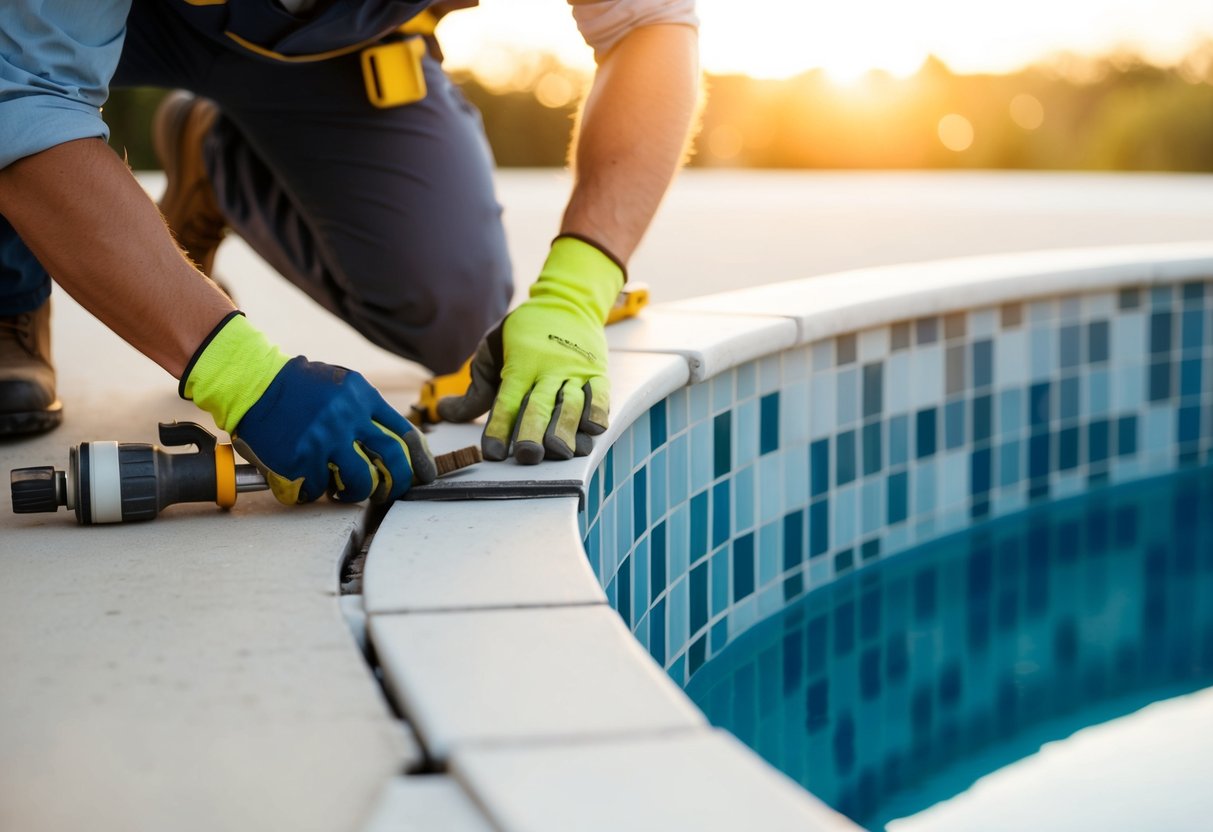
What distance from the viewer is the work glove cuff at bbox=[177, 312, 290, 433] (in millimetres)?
1200

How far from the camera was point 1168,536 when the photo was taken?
82.2 inches

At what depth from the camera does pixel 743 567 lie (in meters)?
1.67

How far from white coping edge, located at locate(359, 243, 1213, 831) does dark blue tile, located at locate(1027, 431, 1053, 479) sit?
23 centimetres

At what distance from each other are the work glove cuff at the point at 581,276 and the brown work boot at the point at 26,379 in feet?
2.06

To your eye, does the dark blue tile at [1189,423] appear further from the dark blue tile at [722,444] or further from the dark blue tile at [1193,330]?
the dark blue tile at [722,444]

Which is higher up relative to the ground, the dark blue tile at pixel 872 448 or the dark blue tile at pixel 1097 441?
the dark blue tile at pixel 872 448

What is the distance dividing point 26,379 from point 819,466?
1028mm

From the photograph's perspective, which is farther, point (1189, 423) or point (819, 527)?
point (1189, 423)

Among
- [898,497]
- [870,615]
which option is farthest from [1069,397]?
[870,615]

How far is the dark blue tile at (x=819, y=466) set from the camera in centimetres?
182

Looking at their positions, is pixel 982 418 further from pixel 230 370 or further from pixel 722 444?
pixel 230 370

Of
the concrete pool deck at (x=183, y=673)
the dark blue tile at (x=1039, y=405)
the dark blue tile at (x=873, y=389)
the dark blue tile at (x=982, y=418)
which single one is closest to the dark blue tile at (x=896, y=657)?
the dark blue tile at (x=873, y=389)

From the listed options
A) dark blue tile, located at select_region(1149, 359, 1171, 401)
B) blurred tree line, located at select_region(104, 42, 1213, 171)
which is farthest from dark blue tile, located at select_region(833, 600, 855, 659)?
blurred tree line, located at select_region(104, 42, 1213, 171)

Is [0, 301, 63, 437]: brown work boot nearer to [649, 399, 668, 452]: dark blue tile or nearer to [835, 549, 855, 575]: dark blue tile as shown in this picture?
[649, 399, 668, 452]: dark blue tile
